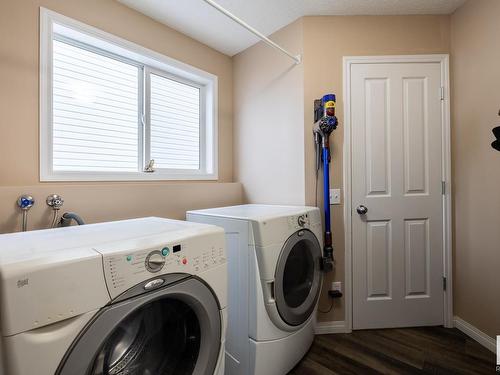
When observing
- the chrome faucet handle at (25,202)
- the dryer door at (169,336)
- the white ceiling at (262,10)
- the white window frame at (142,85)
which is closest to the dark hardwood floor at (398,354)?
the dryer door at (169,336)

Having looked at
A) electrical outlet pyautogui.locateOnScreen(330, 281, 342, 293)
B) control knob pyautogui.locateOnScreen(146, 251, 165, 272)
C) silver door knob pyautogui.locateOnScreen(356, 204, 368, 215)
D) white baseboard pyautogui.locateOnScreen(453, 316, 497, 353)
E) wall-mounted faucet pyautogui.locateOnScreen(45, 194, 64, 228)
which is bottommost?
white baseboard pyautogui.locateOnScreen(453, 316, 497, 353)

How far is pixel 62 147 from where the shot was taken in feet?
5.49

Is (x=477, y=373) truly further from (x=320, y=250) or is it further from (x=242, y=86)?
(x=242, y=86)

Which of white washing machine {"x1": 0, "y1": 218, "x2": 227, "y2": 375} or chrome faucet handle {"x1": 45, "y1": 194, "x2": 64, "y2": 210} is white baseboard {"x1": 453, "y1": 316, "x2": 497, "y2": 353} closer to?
white washing machine {"x1": 0, "y1": 218, "x2": 227, "y2": 375}

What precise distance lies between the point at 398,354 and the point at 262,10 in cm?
262

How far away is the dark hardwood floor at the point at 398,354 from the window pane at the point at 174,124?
6.08 ft

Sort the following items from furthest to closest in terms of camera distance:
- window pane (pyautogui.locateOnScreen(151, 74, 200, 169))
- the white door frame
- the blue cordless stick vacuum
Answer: window pane (pyautogui.locateOnScreen(151, 74, 200, 169)) → the white door frame → the blue cordless stick vacuum

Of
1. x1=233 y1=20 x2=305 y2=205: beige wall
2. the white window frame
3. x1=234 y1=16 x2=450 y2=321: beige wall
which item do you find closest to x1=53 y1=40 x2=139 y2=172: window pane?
the white window frame

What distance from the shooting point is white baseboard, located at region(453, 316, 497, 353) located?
5.51 ft

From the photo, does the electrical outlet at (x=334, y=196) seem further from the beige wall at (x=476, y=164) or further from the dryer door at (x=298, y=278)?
the beige wall at (x=476, y=164)

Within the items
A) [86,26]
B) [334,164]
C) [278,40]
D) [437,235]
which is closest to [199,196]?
[334,164]

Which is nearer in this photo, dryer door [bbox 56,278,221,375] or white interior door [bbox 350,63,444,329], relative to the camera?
dryer door [bbox 56,278,221,375]

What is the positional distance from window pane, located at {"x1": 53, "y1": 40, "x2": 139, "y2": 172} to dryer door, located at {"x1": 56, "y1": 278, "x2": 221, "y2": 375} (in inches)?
48.5

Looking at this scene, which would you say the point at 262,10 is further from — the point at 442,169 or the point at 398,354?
the point at 398,354
